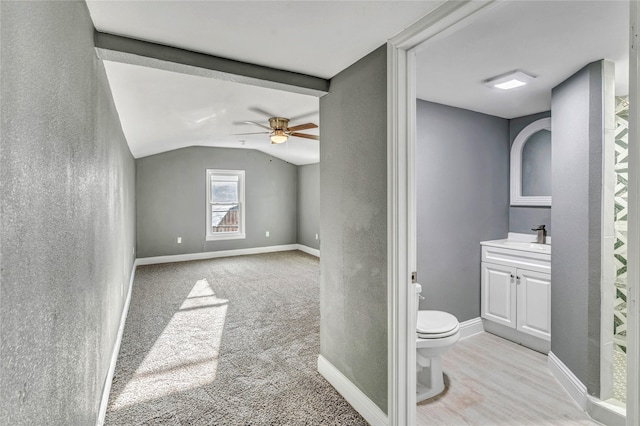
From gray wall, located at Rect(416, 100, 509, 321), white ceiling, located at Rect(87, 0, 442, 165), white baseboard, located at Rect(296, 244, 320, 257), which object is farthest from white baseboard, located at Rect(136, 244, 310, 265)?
gray wall, located at Rect(416, 100, 509, 321)

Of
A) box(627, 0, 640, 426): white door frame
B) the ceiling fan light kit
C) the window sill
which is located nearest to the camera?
box(627, 0, 640, 426): white door frame

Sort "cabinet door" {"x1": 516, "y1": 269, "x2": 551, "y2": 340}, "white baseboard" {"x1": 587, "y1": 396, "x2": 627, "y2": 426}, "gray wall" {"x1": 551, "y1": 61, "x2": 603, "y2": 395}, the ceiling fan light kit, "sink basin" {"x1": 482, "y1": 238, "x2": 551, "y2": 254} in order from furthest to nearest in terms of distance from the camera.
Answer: the ceiling fan light kit, "sink basin" {"x1": 482, "y1": 238, "x2": 551, "y2": 254}, "cabinet door" {"x1": 516, "y1": 269, "x2": 551, "y2": 340}, "gray wall" {"x1": 551, "y1": 61, "x2": 603, "y2": 395}, "white baseboard" {"x1": 587, "y1": 396, "x2": 627, "y2": 426}

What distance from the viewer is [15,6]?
0.69 metres

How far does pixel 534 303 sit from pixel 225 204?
5.94 m

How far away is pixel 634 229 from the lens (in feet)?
3.10

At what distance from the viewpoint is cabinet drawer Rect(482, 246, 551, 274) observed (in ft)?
9.21

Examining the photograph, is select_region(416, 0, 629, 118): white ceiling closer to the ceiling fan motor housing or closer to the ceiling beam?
the ceiling beam

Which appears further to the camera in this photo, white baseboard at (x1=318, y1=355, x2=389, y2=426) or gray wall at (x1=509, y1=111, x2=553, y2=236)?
gray wall at (x1=509, y1=111, x2=553, y2=236)

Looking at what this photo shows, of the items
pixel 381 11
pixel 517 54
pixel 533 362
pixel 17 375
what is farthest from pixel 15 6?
pixel 533 362

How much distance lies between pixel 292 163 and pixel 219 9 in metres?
6.63

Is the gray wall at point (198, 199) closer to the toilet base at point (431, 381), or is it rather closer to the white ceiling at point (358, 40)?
the white ceiling at point (358, 40)

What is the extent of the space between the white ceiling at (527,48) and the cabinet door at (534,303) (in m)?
1.53

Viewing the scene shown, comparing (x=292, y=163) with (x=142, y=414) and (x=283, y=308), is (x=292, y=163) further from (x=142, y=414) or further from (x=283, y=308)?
(x=142, y=414)

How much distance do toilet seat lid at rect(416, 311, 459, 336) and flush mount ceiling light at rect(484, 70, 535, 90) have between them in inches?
68.0
